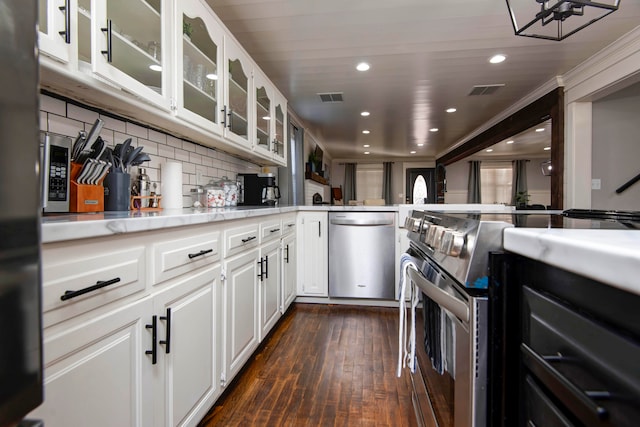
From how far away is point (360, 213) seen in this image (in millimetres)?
3064

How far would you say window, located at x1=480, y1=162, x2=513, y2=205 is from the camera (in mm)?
9859

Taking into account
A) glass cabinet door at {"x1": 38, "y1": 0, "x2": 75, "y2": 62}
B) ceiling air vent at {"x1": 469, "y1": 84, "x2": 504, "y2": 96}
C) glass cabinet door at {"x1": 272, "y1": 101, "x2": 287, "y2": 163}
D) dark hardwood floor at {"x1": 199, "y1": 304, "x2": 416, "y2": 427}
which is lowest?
dark hardwood floor at {"x1": 199, "y1": 304, "x2": 416, "y2": 427}

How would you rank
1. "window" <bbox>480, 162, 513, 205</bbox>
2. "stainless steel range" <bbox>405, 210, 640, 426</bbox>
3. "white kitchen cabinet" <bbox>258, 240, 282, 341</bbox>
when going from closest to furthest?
1. "stainless steel range" <bbox>405, 210, 640, 426</bbox>
2. "white kitchen cabinet" <bbox>258, 240, 282, 341</bbox>
3. "window" <bbox>480, 162, 513, 205</bbox>

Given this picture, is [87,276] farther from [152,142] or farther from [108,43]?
[152,142]

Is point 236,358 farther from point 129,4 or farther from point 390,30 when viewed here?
point 390,30

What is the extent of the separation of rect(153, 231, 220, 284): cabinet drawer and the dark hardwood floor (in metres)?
0.75

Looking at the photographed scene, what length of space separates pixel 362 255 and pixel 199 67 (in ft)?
6.83

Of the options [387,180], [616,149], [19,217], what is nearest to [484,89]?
[616,149]

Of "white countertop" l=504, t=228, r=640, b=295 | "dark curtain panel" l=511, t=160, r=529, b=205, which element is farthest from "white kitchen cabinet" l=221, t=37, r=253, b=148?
"dark curtain panel" l=511, t=160, r=529, b=205

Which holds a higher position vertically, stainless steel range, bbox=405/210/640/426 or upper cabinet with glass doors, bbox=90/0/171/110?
upper cabinet with glass doors, bbox=90/0/171/110

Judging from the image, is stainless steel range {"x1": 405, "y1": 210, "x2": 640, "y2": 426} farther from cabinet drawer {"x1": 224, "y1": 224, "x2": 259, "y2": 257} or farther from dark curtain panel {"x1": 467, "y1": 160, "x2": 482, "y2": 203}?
dark curtain panel {"x1": 467, "y1": 160, "x2": 482, "y2": 203}

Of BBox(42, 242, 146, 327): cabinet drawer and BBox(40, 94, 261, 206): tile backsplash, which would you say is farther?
BBox(40, 94, 261, 206): tile backsplash

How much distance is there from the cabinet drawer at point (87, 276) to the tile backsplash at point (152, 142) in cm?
79

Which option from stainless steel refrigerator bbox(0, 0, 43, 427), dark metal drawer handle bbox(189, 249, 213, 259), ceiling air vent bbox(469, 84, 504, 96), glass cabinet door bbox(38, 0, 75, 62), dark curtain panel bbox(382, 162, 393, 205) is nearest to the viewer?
stainless steel refrigerator bbox(0, 0, 43, 427)
